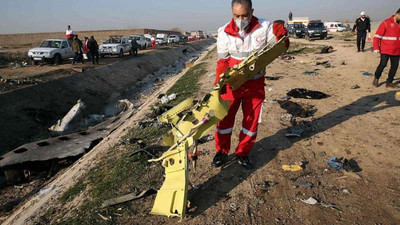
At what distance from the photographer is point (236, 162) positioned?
372 cm

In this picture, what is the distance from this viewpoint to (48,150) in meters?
5.43

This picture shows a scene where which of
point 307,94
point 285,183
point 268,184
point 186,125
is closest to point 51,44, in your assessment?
point 307,94

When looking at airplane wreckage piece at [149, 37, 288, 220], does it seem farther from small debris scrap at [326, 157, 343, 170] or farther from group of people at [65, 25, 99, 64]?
group of people at [65, 25, 99, 64]

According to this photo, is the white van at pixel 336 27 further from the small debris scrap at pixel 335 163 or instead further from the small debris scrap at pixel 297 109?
the small debris scrap at pixel 335 163

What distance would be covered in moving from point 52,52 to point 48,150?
488 inches

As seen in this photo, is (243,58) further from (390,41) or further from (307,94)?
(390,41)

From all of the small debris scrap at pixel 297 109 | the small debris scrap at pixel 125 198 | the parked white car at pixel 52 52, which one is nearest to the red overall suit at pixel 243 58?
the small debris scrap at pixel 125 198

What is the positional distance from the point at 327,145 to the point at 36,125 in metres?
8.62

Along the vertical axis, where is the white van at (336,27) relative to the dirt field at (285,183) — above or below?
above

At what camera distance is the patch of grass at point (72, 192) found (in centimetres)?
342

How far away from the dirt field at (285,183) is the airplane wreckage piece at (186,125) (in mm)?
276

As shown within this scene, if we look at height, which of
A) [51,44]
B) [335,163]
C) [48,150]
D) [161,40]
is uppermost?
[161,40]

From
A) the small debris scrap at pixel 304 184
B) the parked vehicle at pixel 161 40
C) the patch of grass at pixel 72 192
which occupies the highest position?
the parked vehicle at pixel 161 40

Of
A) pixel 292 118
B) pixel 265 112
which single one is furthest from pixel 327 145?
pixel 265 112
